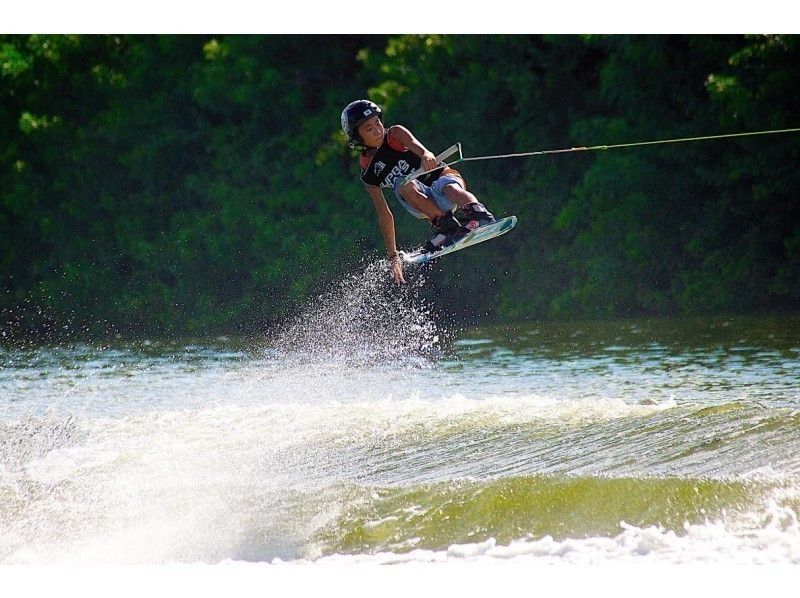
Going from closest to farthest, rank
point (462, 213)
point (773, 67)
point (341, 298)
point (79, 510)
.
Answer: point (79, 510), point (462, 213), point (773, 67), point (341, 298)

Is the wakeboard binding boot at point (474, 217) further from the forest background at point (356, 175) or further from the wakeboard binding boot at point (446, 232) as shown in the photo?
the forest background at point (356, 175)

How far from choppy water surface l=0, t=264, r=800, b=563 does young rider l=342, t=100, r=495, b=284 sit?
102cm

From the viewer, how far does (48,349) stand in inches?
540

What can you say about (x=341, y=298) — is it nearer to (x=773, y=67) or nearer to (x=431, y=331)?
(x=431, y=331)

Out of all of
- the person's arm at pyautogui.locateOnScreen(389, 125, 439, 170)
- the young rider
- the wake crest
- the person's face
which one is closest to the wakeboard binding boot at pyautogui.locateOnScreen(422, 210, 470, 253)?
the young rider

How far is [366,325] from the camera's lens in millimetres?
13562

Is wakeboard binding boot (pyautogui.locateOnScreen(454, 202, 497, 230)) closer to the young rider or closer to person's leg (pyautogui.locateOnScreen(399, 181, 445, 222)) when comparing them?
the young rider

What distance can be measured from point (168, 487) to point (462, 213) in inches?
78.3

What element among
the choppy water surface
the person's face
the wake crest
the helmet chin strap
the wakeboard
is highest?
the person's face

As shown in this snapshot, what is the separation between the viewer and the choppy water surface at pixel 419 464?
4.62m

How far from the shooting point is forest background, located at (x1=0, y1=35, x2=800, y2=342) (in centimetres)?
1262

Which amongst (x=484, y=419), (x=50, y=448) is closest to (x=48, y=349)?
(x=50, y=448)

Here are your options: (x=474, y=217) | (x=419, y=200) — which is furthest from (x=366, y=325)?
(x=474, y=217)

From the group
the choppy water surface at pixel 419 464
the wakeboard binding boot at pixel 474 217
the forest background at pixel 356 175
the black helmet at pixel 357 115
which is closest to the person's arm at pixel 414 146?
the black helmet at pixel 357 115
